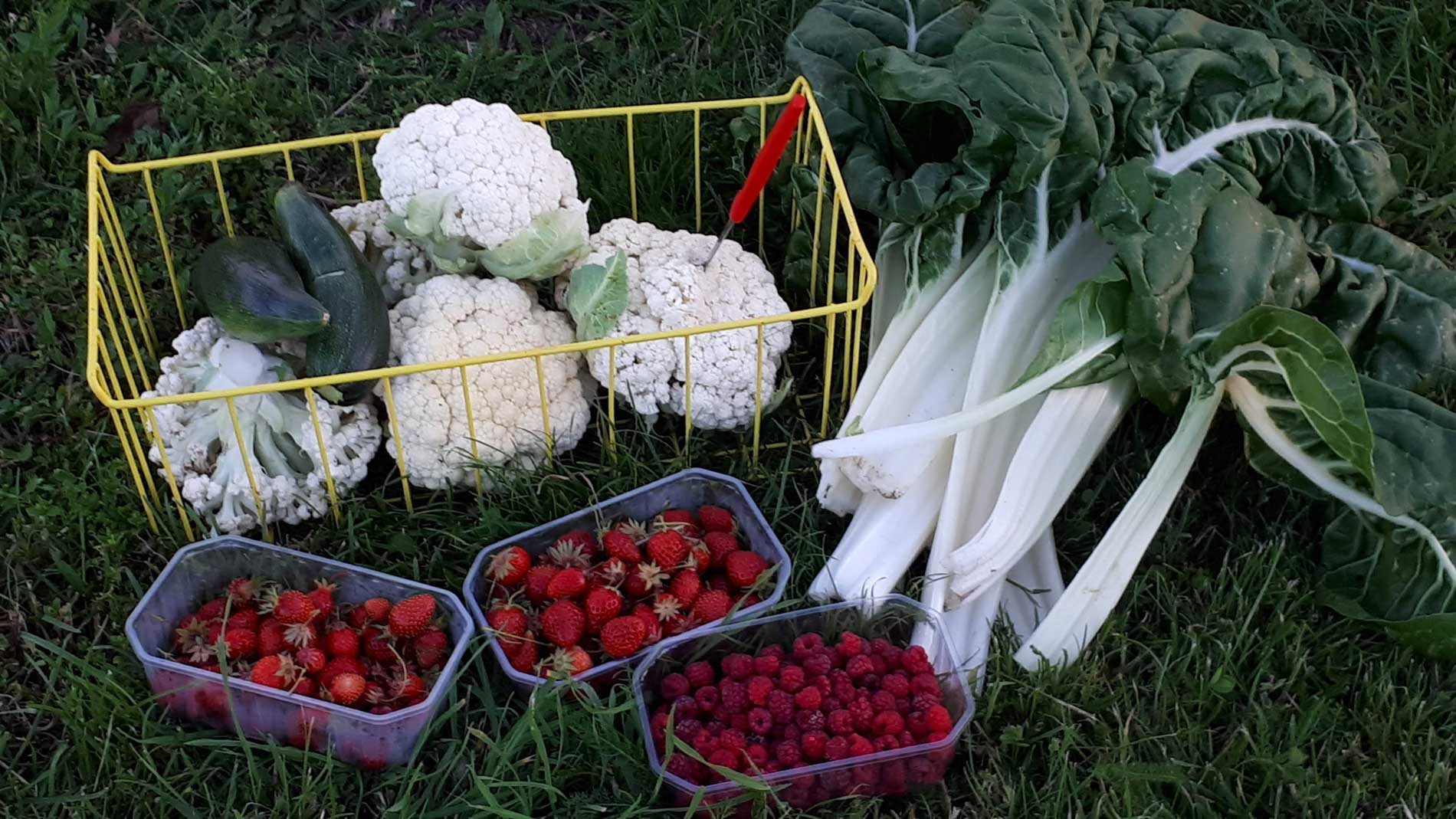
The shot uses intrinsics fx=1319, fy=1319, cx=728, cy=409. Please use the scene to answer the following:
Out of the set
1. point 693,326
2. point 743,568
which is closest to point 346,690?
point 743,568

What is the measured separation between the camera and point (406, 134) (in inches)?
92.0

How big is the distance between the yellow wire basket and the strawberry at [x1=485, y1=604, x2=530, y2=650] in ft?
1.06

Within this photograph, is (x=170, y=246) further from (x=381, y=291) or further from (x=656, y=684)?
(x=656, y=684)

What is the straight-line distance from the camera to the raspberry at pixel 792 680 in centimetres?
189

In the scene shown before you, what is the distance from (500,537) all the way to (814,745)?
70cm

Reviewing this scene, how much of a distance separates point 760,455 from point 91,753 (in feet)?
3.88

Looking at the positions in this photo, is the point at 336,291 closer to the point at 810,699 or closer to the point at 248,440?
the point at 248,440

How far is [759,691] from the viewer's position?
1872 millimetres

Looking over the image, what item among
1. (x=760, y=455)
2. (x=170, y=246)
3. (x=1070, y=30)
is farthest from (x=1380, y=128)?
(x=170, y=246)

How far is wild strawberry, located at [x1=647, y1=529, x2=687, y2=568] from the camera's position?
2043 millimetres

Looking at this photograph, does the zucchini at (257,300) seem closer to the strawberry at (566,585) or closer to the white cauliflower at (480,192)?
the white cauliflower at (480,192)

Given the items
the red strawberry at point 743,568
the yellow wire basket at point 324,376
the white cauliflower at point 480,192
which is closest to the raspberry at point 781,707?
the red strawberry at point 743,568

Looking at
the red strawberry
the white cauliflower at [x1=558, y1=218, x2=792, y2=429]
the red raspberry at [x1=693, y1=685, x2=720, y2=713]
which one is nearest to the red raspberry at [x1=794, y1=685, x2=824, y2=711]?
the red raspberry at [x1=693, y1=685, x2=720, y2=713]

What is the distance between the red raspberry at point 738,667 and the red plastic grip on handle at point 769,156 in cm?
73
